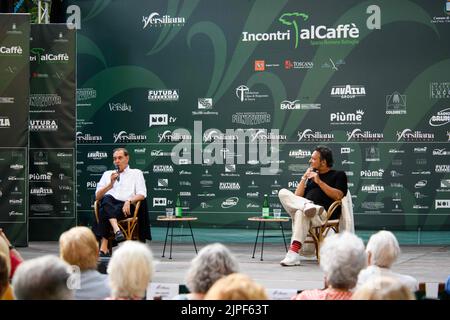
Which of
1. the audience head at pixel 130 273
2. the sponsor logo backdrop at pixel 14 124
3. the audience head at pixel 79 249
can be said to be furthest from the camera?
the sponsor logo backdrop at pixel 14 124

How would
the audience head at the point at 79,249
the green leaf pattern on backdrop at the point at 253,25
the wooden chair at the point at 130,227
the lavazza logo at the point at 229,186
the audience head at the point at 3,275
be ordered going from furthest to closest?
the lavazza logo at the point at 229,186
the green leaf pattern on backdrop at the point at 253,25
the wooden chair at the point at 130,227
the audience head at the point at 79,249
the audience head at the point at 3,275

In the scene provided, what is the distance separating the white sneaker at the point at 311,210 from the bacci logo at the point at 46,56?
160 inches

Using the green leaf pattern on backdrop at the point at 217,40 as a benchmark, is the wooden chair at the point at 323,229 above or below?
below

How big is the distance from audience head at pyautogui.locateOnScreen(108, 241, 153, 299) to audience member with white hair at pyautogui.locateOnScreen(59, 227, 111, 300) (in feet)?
1.68

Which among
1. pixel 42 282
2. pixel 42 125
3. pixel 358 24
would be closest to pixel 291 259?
pixel 42 125

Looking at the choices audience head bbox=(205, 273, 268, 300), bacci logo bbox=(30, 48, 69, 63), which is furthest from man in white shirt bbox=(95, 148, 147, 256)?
audience head bbox=(205, 273, 268, 300)

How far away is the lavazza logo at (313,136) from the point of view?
1066cm

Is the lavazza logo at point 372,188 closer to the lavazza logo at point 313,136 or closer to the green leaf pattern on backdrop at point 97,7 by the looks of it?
the lavazza logo at point 313,136

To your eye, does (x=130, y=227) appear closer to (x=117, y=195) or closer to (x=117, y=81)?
(x=117, y=195)

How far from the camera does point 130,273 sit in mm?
3043

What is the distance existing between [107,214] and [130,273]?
16.5 ft

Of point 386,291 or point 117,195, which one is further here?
point 117,195

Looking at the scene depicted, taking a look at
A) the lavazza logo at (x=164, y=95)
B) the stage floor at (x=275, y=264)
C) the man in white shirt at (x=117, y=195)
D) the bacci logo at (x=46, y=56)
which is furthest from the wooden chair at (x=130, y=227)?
the lavazza logo at (x=164, y=95)

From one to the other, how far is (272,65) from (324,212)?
3.53 meters
